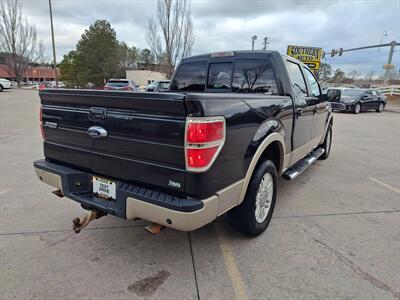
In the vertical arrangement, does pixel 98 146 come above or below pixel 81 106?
below

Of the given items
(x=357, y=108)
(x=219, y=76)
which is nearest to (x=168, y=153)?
(x=219, y=76)

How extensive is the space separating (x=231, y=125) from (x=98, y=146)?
4.01 ft

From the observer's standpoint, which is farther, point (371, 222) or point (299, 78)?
point (299, 78)

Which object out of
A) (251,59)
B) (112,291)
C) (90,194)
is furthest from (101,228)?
(251,59)

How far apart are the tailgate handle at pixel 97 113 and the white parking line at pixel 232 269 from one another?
1.78 m

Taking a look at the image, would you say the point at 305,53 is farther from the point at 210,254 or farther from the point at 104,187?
the point at 104,187

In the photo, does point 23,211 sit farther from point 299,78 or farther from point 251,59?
point 299,78

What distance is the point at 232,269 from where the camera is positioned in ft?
8.84

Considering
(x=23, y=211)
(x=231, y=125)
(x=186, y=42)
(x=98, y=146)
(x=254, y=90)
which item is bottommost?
(x=23, y=211)

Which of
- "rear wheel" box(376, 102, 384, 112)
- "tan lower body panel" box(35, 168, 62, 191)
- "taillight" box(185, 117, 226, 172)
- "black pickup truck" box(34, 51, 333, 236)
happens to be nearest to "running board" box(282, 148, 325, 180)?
"black pickup truck" box(34, 51, 333, 236)

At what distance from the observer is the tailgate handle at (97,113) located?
2.52 m

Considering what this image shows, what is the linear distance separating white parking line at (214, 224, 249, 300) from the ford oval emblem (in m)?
1.66

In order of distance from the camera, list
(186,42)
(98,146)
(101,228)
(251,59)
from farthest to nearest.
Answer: (186,42), (251,59), (101,228), (98,146)

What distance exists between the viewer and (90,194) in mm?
2783
